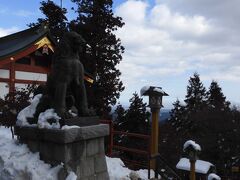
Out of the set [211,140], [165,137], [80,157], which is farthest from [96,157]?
[165,137]

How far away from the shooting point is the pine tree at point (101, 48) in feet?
62.4

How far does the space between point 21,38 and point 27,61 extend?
2.78 metres

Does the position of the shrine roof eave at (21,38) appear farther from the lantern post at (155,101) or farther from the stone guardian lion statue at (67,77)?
the stone guardian lion statue at (67,77)

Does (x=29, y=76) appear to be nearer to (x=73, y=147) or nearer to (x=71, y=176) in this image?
(x=73, y=147)

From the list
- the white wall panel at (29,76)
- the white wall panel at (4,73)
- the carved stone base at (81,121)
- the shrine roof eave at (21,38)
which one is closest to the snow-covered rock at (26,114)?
the carved stone base at (81,121)

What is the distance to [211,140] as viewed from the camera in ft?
55.8

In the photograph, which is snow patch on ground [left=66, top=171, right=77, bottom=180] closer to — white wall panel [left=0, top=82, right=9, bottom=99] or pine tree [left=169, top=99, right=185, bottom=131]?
white wall panel [left=0, top=82, right=9, bottom=99]

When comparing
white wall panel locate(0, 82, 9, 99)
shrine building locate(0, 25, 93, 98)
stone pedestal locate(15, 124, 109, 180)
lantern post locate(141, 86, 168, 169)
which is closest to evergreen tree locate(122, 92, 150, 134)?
shrine building locate(0, 25, 93, 98)

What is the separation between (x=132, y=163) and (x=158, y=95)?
218 centimetres

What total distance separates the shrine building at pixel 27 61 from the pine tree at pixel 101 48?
2.17 m

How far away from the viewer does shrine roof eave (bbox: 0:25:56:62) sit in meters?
14.5

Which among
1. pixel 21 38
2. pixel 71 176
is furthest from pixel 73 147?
pixel 21 38

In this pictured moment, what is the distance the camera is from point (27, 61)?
16.0m

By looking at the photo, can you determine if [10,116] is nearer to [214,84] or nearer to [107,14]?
[107,14]
